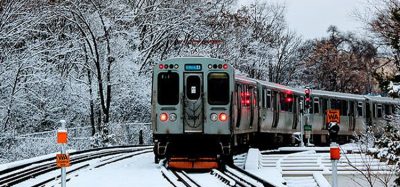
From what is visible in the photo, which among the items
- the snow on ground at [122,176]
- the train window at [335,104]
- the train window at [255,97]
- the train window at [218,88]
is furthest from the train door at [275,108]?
the train window at [218,88]

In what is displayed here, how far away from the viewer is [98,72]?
3347 cm

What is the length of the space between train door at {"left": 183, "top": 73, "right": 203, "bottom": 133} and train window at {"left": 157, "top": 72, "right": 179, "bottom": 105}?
0.25 metres

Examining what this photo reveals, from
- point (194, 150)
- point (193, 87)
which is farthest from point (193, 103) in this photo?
point (194, 150)

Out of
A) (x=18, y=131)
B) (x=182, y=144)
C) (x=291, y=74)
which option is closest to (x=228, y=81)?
(x=182, y=144)

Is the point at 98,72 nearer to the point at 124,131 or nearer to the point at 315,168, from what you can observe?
the point at 124,131

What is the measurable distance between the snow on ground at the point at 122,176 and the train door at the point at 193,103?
152 centimetres

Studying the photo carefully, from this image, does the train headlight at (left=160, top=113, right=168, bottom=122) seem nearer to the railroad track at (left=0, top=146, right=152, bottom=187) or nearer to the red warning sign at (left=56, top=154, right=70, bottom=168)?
the railroad track at (left=0, top=146, right=152, bottom=187)

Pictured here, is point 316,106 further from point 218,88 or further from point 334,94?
point 218,88

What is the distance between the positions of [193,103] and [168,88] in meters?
0.81

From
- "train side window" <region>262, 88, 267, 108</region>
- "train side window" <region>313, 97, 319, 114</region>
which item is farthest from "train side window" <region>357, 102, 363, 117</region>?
"train side window" <region>262, 88, 267, 108</region>

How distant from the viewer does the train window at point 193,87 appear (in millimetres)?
19266

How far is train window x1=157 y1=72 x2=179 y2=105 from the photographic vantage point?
1927 centimetres

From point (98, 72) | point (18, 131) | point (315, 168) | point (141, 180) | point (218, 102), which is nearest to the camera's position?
point (141, 180)

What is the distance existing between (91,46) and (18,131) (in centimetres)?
603
